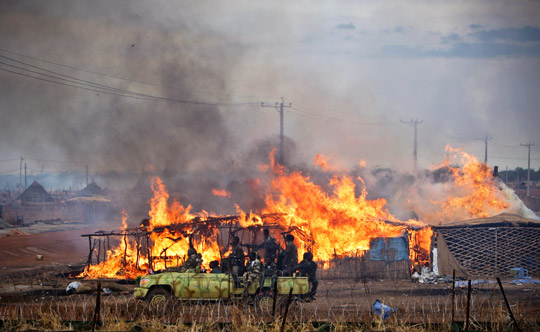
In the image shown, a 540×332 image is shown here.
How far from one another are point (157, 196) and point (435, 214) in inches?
741

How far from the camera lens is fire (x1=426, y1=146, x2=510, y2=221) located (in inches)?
1223

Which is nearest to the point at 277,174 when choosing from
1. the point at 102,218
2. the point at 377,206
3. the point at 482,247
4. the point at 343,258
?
the point at 377,206

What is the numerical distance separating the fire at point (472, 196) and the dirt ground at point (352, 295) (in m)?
10.8

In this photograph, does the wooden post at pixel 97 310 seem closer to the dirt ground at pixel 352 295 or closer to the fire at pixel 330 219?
the dirt ground at pixel 352 295

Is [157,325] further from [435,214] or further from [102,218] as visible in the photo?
[102,218]

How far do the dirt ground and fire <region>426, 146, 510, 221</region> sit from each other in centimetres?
1077

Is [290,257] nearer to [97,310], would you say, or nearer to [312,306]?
[312,306]

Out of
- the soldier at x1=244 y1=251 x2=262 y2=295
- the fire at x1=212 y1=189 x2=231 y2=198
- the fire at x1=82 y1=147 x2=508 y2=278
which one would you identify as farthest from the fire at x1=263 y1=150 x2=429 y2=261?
the fire at x1=212 y1=189 x2=231 y2=198

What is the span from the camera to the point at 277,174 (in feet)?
101

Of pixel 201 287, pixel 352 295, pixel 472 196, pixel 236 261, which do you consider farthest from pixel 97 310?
pixel 472 196

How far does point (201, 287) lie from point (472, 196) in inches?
887

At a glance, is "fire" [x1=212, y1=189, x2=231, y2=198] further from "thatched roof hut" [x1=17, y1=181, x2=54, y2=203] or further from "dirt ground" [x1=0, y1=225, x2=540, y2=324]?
"thatched roof hut" [x1=17, y1=181, x2=54, y2=203]

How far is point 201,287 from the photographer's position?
14.6 meters

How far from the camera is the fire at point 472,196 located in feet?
102
